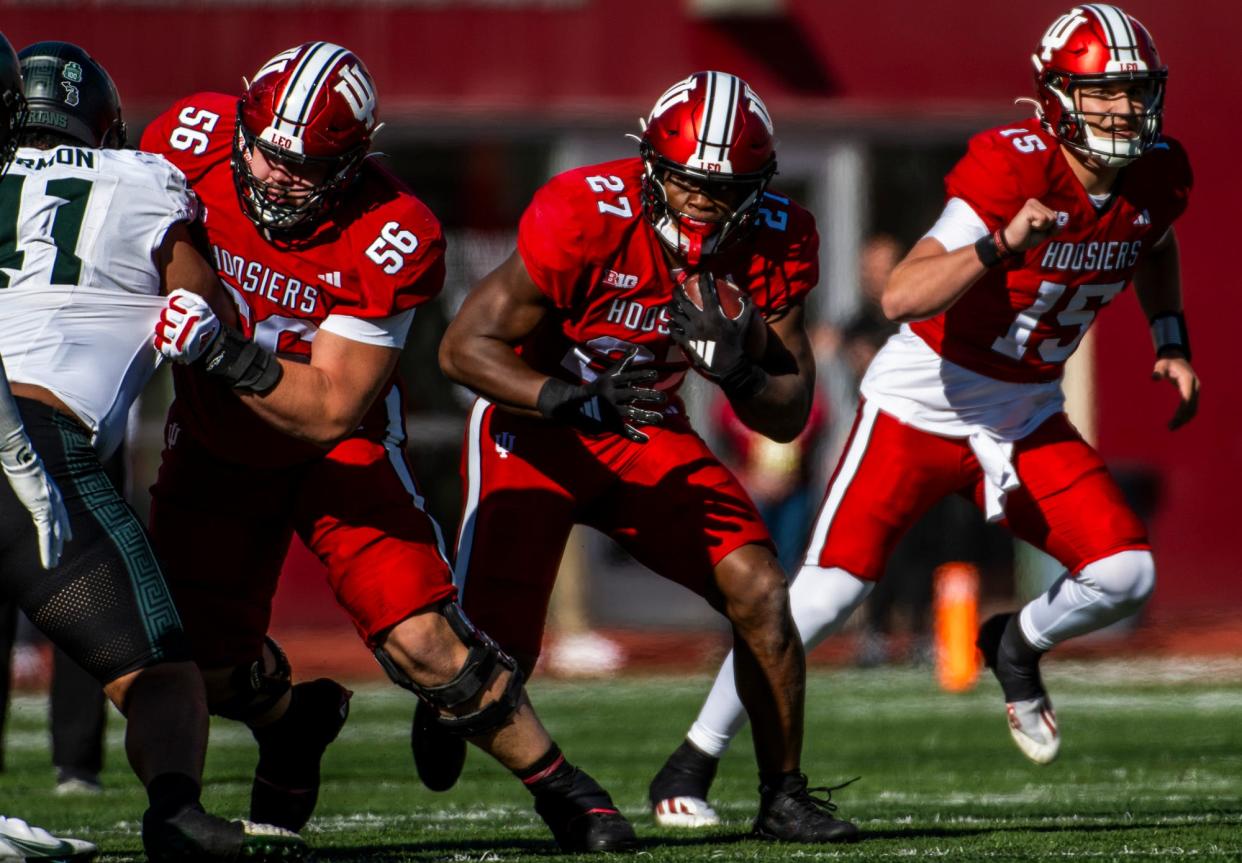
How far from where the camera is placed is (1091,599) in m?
5.38

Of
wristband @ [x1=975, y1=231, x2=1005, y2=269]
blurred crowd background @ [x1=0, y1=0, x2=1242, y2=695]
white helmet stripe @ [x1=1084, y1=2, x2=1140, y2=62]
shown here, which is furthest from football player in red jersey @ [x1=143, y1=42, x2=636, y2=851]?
blurred crowd background @ [x1=0, y1=0, x2=1242, y2=695]

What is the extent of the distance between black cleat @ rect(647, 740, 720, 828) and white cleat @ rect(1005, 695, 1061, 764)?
0.92 meters

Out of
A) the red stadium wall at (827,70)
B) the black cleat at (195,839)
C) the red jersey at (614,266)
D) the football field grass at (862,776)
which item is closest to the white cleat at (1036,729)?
the football field grass at (862,776)

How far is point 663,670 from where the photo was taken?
1106 centimetres

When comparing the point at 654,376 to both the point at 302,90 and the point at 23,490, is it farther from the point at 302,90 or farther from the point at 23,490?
the point at 23,490

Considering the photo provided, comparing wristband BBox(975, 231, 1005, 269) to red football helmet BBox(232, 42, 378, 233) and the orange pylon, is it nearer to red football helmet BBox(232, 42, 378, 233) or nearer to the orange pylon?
red football helmet BBox(232, 42, 378, 233)

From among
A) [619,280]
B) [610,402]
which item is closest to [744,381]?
[610,402]

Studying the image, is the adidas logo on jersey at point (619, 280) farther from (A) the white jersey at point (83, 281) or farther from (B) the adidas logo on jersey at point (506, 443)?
(A) the white jersey at point (83, 281)

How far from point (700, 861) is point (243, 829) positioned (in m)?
1.01

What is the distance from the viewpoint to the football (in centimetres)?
460

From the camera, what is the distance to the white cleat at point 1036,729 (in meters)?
5.64

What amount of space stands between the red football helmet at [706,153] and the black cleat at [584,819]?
125cm

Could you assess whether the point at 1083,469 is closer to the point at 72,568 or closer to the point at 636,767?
the point at 636,767

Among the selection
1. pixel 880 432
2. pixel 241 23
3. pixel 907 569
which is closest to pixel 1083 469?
pixel 880 432
